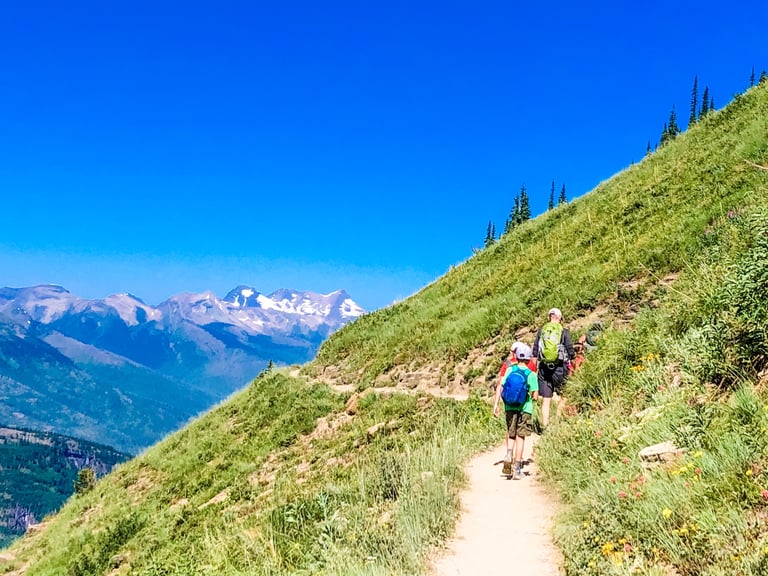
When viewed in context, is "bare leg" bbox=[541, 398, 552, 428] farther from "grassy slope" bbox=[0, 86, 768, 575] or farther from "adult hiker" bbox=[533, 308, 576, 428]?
"grassy slope" bbox=[0, 86, 768, 575]

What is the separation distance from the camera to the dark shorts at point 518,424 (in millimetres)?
10336

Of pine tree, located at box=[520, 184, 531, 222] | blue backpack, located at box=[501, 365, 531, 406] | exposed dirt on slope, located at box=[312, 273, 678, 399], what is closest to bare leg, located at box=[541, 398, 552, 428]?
blue backpack, located at box=[501, 365, 531, 406]

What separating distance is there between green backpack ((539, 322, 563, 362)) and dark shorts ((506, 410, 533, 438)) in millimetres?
2558

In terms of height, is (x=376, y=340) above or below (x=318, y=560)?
above

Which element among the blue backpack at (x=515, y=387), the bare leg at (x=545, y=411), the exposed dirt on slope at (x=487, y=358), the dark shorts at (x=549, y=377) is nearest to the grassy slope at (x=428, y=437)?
the exposed dirt on slope at (x=487, y=358)

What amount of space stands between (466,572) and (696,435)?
10.8 feet

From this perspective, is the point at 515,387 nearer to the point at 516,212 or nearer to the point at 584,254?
the point at 584,254

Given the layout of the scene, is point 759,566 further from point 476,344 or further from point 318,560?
point 476,344

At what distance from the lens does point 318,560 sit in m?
7.04

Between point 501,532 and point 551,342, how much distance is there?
6.04 metres

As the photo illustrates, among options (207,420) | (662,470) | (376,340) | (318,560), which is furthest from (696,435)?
(207,420)

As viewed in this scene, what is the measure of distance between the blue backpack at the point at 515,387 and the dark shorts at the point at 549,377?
208 cm

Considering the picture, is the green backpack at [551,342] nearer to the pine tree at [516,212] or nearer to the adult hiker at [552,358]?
the adult hiker at [552,358]

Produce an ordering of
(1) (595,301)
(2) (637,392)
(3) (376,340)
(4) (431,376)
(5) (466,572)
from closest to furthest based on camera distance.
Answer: (5) (466,572) → (2) (637,392) → (1) (595,301) → (4) (431,376) → (3) (376,340)
